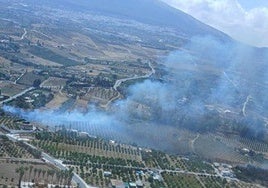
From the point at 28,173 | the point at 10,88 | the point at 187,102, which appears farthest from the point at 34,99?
the point at 28,173

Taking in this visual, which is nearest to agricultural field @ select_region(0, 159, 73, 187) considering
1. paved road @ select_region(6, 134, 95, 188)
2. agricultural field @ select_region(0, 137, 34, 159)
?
paved road @ select_region(6, 134, 95, 188)

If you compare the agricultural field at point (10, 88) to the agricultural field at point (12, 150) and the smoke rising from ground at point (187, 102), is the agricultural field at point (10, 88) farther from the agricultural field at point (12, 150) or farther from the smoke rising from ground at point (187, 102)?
the agricultural field at point (12, 150)

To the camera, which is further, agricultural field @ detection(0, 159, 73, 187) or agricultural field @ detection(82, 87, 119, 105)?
agricultural field @ detection(82, 87, 119, 105)

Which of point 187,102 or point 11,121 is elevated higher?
point 187,102

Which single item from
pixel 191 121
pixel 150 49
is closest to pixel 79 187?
pixel 191 121

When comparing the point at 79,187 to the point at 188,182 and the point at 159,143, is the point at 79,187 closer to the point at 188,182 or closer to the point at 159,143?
the point at 188,182

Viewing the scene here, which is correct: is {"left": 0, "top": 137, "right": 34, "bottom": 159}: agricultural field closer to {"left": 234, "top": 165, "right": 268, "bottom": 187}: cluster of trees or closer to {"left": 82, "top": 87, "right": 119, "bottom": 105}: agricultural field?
{"left": 234, "top": 165, "right": 268, "bottom": 187}: cluster of trees

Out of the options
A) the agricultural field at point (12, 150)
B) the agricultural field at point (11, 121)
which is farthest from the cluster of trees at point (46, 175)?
the agricultural field at point (11, 121)

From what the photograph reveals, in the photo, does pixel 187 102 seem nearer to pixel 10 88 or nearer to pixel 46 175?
pixel 10 88
